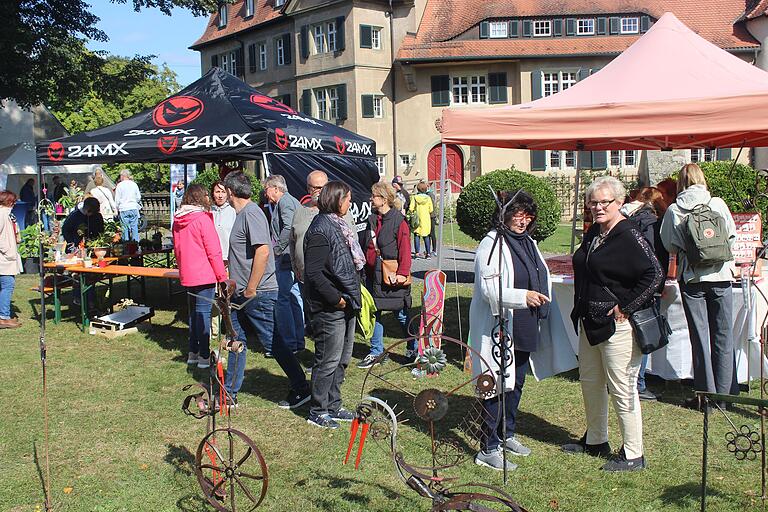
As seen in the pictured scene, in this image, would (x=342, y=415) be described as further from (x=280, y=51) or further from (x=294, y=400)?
(x=280, y=51)

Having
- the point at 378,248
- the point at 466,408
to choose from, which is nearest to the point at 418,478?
the point at 466,408

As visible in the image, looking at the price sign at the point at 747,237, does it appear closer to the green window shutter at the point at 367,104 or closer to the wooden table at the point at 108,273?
the wooden table at the point at 108,273

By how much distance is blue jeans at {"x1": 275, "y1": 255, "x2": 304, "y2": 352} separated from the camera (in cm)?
577

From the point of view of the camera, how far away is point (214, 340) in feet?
26.3

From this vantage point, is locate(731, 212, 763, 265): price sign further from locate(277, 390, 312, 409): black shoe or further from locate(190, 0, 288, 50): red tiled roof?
locate(190, 0, 288, 50): red tiled roof

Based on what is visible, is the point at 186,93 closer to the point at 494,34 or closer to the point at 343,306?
the point at 343,306

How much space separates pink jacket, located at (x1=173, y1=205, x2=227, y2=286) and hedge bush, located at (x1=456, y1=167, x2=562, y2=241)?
30.2 ft

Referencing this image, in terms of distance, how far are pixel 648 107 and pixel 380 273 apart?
8.92 feet

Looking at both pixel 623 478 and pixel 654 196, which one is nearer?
pixel 623 478

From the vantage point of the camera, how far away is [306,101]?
116ft

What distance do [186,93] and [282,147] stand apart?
1.86 metres

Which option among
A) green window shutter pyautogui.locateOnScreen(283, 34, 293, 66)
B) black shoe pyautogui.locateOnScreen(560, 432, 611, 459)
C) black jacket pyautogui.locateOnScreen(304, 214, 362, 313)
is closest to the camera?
black shoe pyautogui.locateOnScreen(560, 432, 611, 459)

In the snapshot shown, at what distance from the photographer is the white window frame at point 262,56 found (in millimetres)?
38500

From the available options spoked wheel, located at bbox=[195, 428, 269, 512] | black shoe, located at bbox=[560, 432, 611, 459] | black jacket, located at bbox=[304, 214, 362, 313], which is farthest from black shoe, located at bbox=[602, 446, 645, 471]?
spoked wheel, located at bbox=[195, 428, 269, 512]
